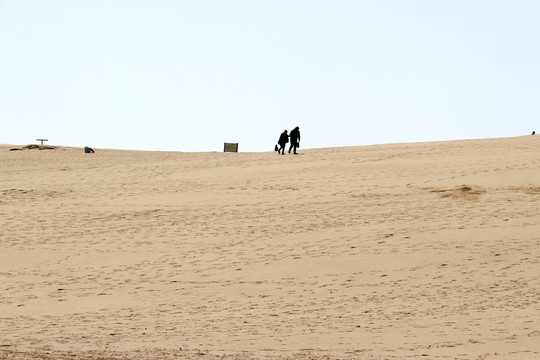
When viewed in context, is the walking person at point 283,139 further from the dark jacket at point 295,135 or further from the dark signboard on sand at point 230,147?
the dark signboard on sand at point 230,147

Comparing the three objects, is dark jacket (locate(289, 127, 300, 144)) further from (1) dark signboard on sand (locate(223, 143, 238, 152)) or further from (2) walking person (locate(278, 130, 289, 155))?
(1) dark signboard on sand (locate(223, 143, 238, 152))

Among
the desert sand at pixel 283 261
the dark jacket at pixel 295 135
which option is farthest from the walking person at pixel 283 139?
the desert sand at pixel 283 261

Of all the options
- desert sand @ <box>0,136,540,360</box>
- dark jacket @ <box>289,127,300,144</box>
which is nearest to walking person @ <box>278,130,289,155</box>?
dark jacket @ <box>289,127,300,144</box>

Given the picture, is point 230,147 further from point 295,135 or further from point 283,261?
point 283,261

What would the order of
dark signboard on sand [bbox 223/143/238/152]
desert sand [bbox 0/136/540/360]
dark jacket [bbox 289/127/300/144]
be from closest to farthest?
desert sand [bbox 0/136/540/360], dark jacket [bbox 289/127/300/144], dark signboard on sand [bbox 223/143/238/152]

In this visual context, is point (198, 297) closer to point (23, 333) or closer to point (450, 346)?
point (23, 333)

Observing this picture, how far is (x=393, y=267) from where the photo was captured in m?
15.6

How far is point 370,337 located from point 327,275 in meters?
4.67

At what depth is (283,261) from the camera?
54.1 feet

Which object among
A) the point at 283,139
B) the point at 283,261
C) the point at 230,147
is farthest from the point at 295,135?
the point at 283,261

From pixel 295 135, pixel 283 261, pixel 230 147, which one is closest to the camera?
pixel 283 261

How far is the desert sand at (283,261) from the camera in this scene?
10.5 m

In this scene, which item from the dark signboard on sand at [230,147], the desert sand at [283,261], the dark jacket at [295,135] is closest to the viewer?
the desert sand at [283,261]

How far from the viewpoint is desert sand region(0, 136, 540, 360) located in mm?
10523
